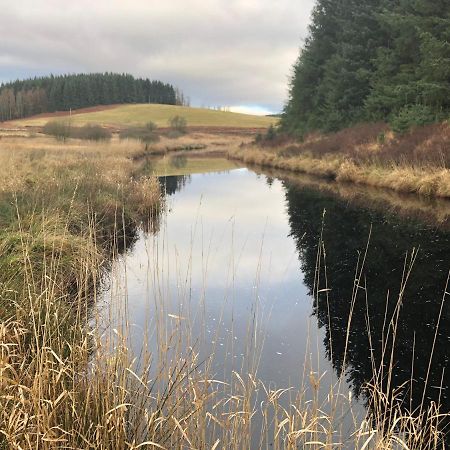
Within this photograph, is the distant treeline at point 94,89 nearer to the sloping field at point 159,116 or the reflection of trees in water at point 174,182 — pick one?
the sloping field at point 159,116

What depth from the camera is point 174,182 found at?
23.9m

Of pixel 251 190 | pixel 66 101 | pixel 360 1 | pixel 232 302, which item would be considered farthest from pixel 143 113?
pixel 232 302

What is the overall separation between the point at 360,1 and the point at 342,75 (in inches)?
222

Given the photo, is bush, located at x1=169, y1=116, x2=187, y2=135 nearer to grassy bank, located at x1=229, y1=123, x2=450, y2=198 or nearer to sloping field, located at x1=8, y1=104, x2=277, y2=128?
sloping field, located at x1=8, y1=104, x2=277, y2=128

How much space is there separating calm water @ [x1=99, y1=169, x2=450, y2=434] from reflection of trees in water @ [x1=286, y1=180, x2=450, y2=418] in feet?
0.07

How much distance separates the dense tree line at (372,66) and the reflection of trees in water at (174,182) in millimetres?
11296

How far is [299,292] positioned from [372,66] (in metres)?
26.0

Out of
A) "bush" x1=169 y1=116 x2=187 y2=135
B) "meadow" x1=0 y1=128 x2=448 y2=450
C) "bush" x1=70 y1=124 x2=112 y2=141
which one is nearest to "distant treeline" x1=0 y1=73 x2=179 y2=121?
"bush" x1=169 y1=116 x2=187 y2=135

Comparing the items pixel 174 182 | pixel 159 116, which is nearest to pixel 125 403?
pixel 174 182

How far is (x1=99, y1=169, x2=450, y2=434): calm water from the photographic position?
5.16 meters

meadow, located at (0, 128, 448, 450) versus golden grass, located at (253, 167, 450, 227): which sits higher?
golden grass, located at (253, 167, 450, 227)

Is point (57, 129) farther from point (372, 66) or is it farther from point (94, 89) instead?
point (94, 89)

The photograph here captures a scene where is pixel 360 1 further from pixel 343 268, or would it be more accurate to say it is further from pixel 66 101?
pixel 66 101

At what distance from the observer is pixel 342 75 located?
98.4 feet
